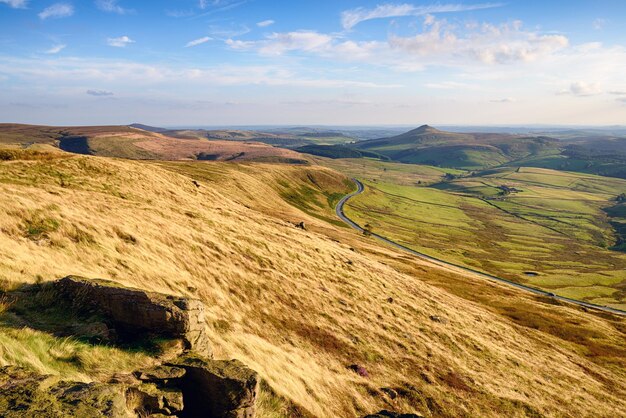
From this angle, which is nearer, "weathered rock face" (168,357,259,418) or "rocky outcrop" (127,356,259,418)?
"rocky outcrop" (127,356,259,418)

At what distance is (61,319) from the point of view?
17.1 m

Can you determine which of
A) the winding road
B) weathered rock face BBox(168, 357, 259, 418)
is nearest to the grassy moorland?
weathered rock face BBox(168, 357, 259, 418)

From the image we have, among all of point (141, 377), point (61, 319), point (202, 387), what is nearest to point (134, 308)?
point (61, 319)

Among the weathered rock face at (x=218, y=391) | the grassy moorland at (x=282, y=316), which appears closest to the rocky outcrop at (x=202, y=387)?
the weathered rock face at (x=218, y=391)

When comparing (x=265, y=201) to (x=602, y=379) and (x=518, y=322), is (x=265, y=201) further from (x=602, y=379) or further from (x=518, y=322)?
(x=602, y=379)

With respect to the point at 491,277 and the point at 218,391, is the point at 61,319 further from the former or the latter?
the point at 491,277

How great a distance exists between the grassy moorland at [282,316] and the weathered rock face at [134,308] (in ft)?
5.98

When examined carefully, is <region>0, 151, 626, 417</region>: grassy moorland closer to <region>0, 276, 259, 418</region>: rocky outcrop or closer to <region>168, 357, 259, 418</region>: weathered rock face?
<region>0, 276, 259, 418</region>: rocky outcrop

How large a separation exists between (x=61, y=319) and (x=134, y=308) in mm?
3170

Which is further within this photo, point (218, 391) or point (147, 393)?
point (218, 391)

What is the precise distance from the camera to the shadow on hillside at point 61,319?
16.0 meters

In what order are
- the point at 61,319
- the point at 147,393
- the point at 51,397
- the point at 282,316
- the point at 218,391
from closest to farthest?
the point at 51,397
the point at 147,393
the point at 218,391
the point at 61,319
the point at 282,316

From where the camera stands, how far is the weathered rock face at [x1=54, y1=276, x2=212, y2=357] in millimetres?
18047

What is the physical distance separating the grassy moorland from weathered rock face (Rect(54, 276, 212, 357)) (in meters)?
1.82
